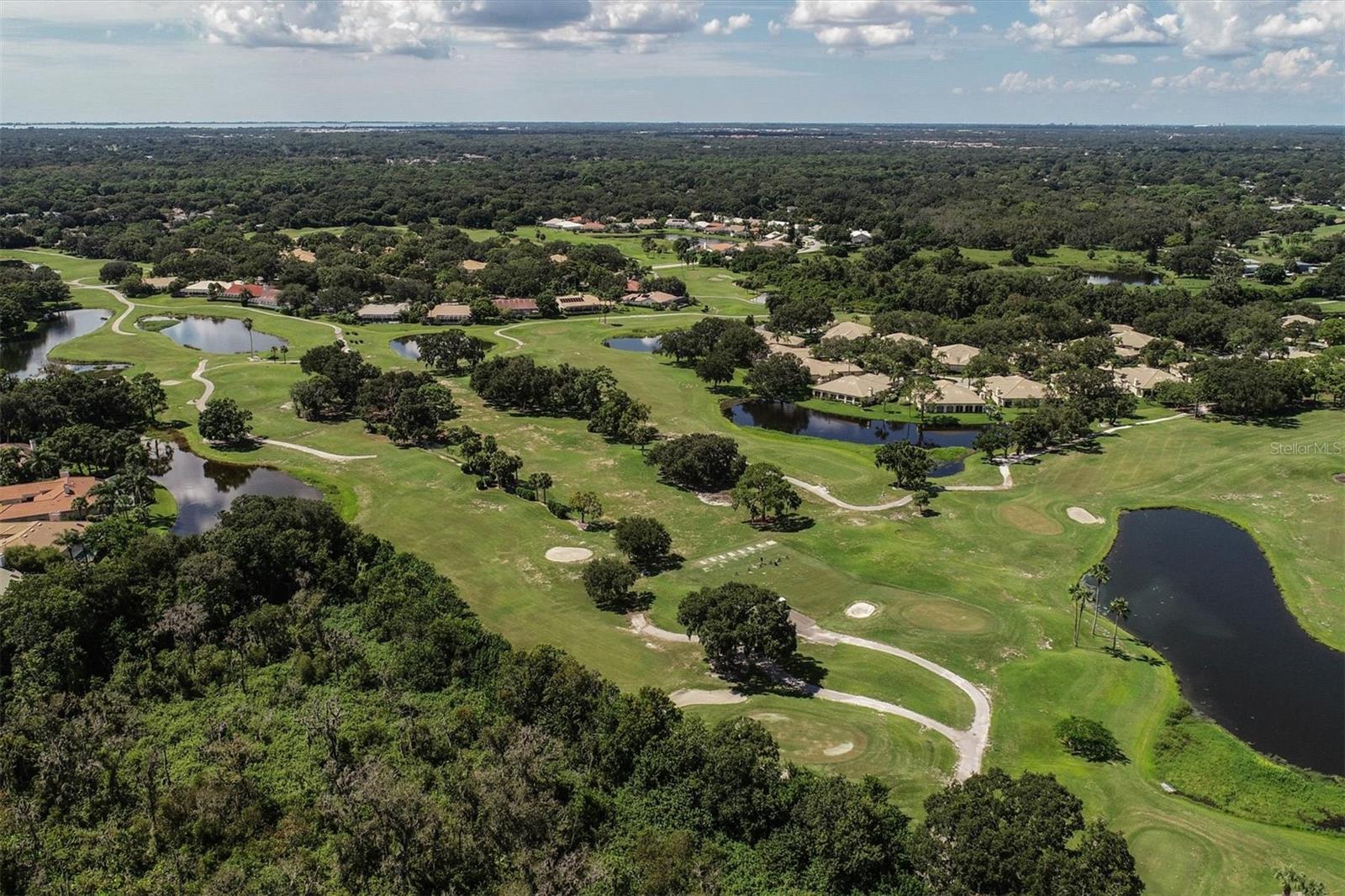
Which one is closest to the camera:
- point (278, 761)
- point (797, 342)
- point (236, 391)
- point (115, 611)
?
point (278, 761)

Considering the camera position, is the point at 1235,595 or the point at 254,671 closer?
the point at 254,671

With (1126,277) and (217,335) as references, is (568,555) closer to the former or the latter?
→ (217,335)

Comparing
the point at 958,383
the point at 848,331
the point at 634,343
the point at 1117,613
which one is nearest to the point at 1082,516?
the point at 1117,613

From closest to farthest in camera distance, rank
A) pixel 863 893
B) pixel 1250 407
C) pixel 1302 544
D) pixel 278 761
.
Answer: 1. pixel 863 893
2. pixel 278 761
3. pixel 1302 544
4. pixel 1250 407

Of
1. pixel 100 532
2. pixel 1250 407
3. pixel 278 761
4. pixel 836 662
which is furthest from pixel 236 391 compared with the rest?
pixel 1250 407

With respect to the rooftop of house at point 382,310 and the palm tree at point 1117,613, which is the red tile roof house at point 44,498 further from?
the rooftop of house at point 382,310

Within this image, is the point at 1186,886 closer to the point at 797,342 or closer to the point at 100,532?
→ the point at 100,532
